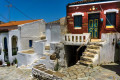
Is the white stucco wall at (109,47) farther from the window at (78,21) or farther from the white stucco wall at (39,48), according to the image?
the white stucco wall at (39,48)

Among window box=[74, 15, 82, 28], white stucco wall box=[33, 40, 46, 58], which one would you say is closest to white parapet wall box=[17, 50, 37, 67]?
white stucco wall box=[33, 40, 46, 58]

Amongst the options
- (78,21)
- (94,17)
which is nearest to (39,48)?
(78,21)

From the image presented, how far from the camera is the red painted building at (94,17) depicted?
34.6 feet

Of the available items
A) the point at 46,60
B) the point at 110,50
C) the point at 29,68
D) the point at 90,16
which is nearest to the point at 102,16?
the point at 90,16

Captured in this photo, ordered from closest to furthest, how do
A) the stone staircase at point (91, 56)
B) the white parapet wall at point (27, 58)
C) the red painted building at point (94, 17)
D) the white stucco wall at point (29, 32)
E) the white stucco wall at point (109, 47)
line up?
the stone staircase at point (91, 56) < the white stucco wall at point (109, 47) < the red painted building at point (94, 17) < the white parapet wall at point (27, 58) < the white stucco wall at point (29, 32)

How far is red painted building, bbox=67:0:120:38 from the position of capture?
10.6 m

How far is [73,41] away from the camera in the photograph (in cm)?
947

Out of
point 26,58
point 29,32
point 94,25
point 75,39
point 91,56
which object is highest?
point 94,25

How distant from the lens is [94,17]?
11555 millimetres

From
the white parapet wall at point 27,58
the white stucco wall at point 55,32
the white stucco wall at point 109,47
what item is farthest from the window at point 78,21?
the white parapet wall at point 27,58

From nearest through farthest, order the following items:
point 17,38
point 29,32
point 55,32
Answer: point 55,32 → point 17,38 → point 29,32

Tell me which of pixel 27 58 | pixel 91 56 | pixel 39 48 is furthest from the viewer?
pixel 39 48

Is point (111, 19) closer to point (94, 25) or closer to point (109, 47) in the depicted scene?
point (94, 25)

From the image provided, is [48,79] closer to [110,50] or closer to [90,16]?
[110,50]
